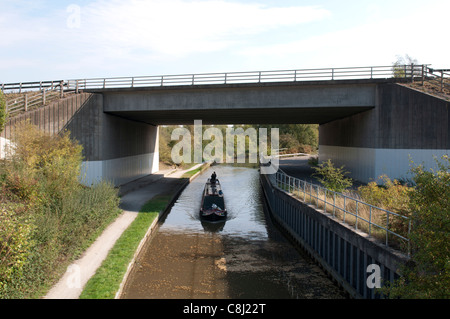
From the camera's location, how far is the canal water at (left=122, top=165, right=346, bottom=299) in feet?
44.1

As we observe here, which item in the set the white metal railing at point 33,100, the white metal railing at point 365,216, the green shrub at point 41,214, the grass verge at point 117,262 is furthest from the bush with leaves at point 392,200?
the white metal railing at point 33,100

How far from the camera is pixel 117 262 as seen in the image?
47.0 feet

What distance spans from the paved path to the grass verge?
254 mm

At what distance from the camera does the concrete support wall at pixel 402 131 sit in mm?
24438

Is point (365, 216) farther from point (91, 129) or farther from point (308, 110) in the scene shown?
point (91, 129)

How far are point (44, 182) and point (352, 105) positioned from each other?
19800 mm

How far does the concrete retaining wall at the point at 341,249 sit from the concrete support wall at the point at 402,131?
8.52m

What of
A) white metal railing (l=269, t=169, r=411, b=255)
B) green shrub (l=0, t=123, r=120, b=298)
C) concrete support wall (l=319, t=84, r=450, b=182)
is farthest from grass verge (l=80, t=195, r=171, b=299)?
concrete support wall (l=319, t=84, r=450, b=182)

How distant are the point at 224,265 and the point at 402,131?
16330 millimetres

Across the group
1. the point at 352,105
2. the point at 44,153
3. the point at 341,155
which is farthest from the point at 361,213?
the point at 341,155

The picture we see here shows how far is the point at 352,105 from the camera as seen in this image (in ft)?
85.6

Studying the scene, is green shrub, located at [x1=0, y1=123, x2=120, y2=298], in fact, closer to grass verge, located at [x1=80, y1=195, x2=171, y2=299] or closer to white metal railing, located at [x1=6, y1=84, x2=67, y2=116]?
grass verge, located at [x1=80, y1=195, x2=171, y2=299]

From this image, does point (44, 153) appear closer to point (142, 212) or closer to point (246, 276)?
point (142, 212)

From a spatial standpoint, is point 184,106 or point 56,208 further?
point 184,106
